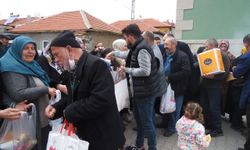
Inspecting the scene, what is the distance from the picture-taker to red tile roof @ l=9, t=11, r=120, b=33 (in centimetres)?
2280

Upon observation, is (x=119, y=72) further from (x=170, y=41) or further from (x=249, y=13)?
(x=249, y=13)

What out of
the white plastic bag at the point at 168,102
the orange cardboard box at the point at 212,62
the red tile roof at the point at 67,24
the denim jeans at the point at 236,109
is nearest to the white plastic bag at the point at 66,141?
the white plastic bag at the point at 168,102

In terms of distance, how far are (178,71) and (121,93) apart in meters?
1.16

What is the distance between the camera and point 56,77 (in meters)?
3.46

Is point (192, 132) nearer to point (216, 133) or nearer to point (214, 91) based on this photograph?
point (214, 91)

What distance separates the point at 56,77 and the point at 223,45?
3.52 metres

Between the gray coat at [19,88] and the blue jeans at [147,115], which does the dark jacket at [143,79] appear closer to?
the blue jeans at [147,115]

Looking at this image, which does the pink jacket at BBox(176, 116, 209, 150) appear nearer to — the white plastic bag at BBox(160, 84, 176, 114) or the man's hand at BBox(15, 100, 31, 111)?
the white plastic bag at BBox(160, 84, 176, 114)

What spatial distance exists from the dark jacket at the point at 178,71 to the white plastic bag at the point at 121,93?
0.87 m

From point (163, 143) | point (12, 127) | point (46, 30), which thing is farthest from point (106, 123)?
point (46, 30)

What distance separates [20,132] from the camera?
8.63 feet

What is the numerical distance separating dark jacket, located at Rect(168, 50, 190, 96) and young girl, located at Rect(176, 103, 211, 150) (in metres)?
1.17

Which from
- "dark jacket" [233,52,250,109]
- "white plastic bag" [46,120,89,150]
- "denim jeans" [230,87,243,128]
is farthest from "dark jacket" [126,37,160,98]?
"denim jeans" [230,87,243,128]

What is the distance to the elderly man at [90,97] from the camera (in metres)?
1.95
